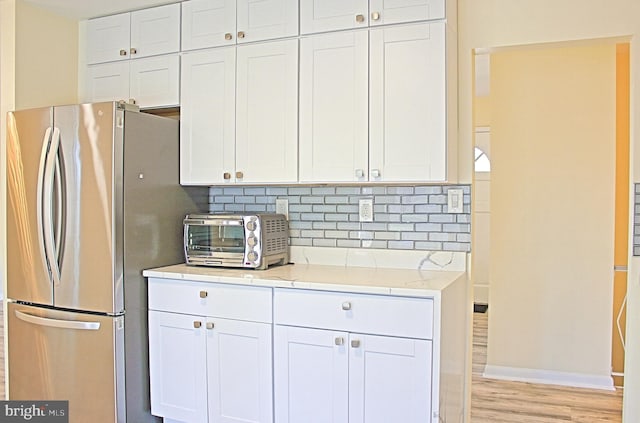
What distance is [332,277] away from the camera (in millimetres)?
2512

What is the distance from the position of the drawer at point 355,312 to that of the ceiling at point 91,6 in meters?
1.79

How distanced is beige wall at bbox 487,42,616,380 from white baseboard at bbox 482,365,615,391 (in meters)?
0.01

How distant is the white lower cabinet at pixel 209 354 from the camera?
250 centimetres

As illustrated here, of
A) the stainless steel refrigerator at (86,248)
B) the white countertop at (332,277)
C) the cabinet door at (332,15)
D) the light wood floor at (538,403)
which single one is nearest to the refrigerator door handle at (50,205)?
the stainless steel refrigerator at (86,248)

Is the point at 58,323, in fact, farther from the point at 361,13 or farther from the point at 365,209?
the point at 361,13

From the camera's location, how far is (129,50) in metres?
3.14

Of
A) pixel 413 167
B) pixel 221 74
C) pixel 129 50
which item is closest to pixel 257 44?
pixel 221 74

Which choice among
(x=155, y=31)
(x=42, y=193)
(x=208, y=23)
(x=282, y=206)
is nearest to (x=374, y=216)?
(x=282, y=206)

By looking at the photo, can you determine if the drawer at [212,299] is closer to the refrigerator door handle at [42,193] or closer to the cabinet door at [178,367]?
the cabinet door at [178,367]

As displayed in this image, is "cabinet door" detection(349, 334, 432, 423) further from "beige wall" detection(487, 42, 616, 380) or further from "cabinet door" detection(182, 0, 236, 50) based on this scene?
"beige wall" detection(487, 42, 616, 380)

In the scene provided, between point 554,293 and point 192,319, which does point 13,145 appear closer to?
point 192,319

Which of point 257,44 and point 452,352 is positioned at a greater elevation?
point 257,44

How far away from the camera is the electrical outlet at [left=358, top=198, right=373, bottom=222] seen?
2939 mm

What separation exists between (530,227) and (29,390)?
331 cm
